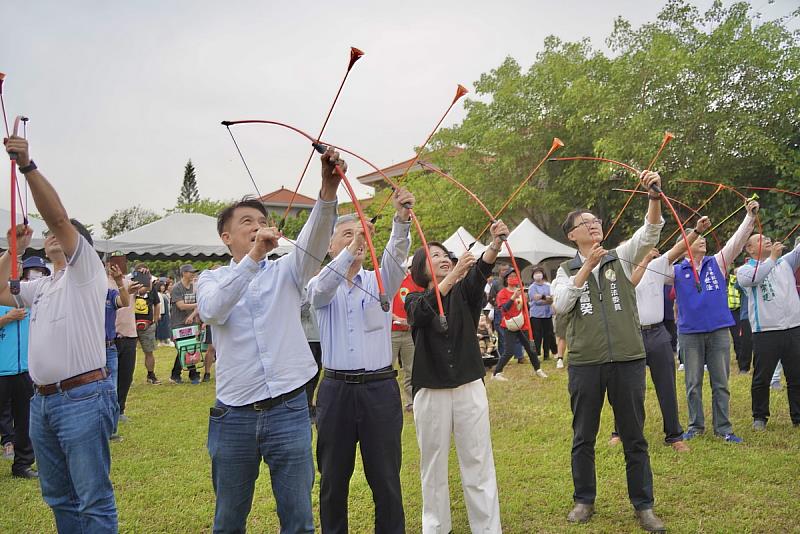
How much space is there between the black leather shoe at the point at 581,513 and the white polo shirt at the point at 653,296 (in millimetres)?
2193

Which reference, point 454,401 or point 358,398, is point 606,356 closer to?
point 454,401

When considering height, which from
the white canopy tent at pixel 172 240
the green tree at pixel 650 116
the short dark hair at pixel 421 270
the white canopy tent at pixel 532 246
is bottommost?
the short dark hair at pixel 421 270

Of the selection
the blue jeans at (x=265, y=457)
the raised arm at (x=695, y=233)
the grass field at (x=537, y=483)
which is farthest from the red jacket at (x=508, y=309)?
the blue jeans at (x=265, y=457)

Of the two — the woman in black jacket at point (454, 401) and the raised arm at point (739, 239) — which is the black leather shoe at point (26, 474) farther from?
the raised arm at point (739, 239)

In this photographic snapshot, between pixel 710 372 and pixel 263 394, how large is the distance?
4943mm

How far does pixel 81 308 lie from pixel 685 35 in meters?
18.3

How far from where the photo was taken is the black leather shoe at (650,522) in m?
3.80

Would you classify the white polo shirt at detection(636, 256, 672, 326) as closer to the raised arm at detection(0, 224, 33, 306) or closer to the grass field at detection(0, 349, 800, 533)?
the grass field at detection(0, 349, 800, 533)

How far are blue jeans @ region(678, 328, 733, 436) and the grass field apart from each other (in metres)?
0.26

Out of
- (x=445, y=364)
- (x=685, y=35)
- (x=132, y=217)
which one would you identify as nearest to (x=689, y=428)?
(x=445, y=364)

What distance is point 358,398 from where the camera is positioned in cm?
319

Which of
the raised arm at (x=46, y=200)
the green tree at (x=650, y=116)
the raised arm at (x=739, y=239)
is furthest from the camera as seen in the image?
the green tree at (x=650, y=116)

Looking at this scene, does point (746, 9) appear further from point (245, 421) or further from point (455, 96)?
point (245, 421)

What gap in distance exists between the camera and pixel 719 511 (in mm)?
4121
